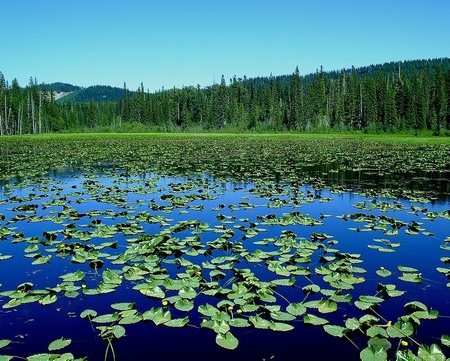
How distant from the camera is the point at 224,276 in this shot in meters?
6.33

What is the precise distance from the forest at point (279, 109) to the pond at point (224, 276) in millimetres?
55496

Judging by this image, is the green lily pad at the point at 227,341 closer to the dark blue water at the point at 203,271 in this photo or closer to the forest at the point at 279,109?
the dark blue water at the point at 203,271

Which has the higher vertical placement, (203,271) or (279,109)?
(279,109)

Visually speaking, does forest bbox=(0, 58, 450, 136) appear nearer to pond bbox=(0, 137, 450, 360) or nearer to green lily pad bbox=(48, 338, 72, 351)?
pond bbox=(0, 137, 450, 360)

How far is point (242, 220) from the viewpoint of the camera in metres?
9.91

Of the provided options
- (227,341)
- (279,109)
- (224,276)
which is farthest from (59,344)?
(279,109)

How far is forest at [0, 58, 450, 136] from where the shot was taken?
7475cm

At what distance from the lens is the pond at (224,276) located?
4.47 metres

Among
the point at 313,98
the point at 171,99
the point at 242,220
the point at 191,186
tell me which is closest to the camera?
the point at 242,220

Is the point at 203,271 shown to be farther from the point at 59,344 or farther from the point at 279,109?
the point at 279,109

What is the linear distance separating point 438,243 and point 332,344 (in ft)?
16.5

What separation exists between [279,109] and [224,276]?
96157mm

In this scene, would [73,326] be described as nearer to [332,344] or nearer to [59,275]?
[59,275]

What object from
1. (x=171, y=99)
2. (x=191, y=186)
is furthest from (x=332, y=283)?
(x=171, y=99)
